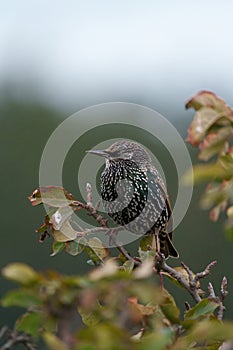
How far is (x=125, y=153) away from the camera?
4.95 metres

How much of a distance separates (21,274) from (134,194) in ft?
11.0

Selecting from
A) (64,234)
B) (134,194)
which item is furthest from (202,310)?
(134,194)

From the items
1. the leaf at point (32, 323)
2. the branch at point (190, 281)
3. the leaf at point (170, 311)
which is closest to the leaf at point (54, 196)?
the branch at point (190, 281)

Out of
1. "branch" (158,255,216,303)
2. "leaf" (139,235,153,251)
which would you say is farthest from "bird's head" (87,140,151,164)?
"branch" (158,255,216,303)

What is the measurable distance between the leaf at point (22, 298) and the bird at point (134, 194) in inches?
120

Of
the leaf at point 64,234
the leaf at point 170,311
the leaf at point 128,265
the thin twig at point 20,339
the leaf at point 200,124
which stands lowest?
the leaf at point 128,265

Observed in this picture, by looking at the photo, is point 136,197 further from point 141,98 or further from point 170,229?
point 141,98

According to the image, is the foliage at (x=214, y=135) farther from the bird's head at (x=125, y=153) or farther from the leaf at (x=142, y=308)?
the bird's head at (x=125, y=153)

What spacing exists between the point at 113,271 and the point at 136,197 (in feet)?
10.9

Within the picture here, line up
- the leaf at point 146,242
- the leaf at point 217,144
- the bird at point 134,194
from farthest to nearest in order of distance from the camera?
the bird at point 134,194
the leaf at point 146,242
the leaf at point 217,144

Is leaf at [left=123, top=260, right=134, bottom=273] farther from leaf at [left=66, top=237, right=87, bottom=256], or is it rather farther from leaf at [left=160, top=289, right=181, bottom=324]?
leaf at [left=160, top=289, right=181, bottom=324]

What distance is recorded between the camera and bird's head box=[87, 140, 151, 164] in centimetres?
489

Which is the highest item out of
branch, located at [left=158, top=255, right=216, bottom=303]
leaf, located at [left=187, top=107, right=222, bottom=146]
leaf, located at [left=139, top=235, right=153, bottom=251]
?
leaf, located at [left=187, top=107, right=222, bottom=146]

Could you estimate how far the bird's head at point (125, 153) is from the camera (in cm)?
489
